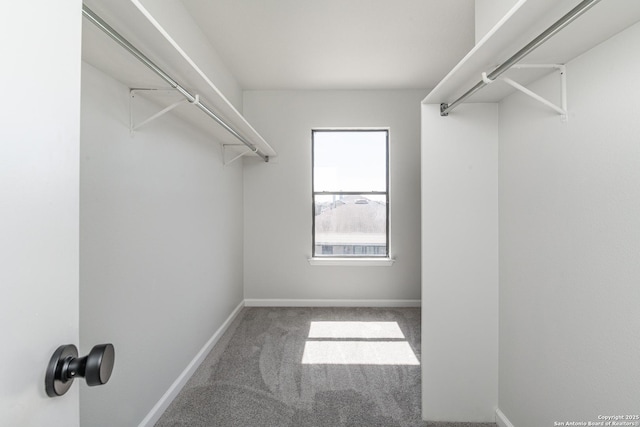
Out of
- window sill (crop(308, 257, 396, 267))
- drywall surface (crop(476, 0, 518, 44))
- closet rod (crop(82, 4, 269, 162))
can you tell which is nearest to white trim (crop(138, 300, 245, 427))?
window sill (crop(308, 257, 396, 267))

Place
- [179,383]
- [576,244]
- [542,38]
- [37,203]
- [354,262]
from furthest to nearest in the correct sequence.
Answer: [354,262] → [179,383] → [576,244] → [542,38] → [37,203]

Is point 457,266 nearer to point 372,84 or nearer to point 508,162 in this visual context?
point 508,162

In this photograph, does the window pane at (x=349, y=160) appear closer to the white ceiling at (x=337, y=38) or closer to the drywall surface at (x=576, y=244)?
the white ceiling at (x=337, y=38)

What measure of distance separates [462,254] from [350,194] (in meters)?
2.20

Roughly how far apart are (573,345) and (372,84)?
3.08 metres

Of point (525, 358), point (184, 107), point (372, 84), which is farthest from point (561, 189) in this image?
point (372, 84)

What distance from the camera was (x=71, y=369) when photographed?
50 centimetres

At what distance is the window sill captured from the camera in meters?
3.65

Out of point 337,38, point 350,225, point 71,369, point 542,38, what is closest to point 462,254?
point 542,38

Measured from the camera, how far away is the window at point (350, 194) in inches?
148

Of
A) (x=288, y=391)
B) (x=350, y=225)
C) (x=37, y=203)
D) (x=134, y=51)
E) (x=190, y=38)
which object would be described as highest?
(x=190, y=38)

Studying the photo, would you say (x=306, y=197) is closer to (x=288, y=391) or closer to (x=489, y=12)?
(x=288, y=391)

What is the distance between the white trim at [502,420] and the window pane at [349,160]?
256 cm

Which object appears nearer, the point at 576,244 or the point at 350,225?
the point at 576,244
